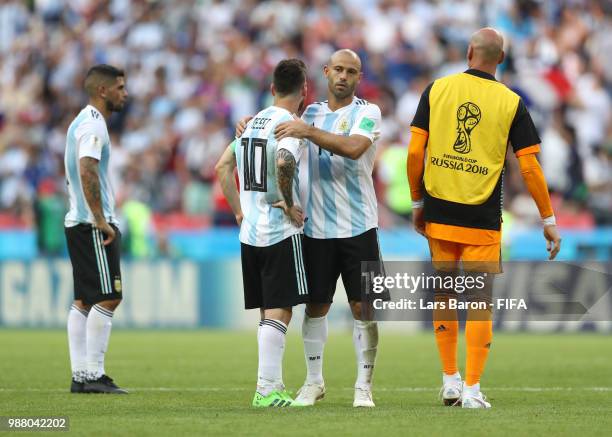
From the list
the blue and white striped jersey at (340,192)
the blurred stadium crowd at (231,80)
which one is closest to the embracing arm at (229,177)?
the blue and white striped jersey at (340,192)

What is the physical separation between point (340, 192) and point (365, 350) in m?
1.07

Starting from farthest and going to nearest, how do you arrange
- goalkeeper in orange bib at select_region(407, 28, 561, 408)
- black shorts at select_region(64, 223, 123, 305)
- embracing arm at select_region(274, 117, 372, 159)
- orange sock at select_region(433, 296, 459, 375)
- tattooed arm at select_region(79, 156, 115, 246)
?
black shorts at select_region(64, 223, 123, 305)
tattooed arm at select_region(79, 156, 115, 246)
orange sock at select_region(433, 296, 459, 375)
goalkeeper in orange bib at select_region(407, 28, 561, 408)
embracing arm at select_region(274, 117, 372, 159)

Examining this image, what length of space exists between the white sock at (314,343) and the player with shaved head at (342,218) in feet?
0.04

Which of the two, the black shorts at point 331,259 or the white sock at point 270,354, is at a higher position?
the black shorts at point 331,259

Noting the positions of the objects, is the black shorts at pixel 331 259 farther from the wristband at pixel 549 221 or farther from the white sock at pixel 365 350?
the wristband at pixel 549 221

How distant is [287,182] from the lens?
815 centimetres

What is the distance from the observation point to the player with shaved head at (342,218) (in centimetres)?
855

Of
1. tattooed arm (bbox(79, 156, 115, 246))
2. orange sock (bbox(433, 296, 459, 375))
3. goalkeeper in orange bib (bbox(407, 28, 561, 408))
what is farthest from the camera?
tattooed arm (bbox(79, 156, 115, 246))

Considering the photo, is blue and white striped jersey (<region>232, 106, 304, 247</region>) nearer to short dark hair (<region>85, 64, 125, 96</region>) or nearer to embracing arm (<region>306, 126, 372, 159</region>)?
embracing arm (<region>306, 126, 372, 159</region>)

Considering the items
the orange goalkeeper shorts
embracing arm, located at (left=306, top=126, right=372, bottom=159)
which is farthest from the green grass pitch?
embracing arm, located at (left=306, top=126, right=372, bottom=159)

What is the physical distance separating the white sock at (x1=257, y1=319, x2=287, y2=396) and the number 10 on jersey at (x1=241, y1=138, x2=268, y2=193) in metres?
0.88

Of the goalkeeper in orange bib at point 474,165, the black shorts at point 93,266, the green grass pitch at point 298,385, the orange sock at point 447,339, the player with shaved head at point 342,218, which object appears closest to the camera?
the green grass pitch at point 298,385

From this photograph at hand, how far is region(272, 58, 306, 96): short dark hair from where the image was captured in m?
8.25

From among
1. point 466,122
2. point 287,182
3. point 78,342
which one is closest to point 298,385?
point 78,342
